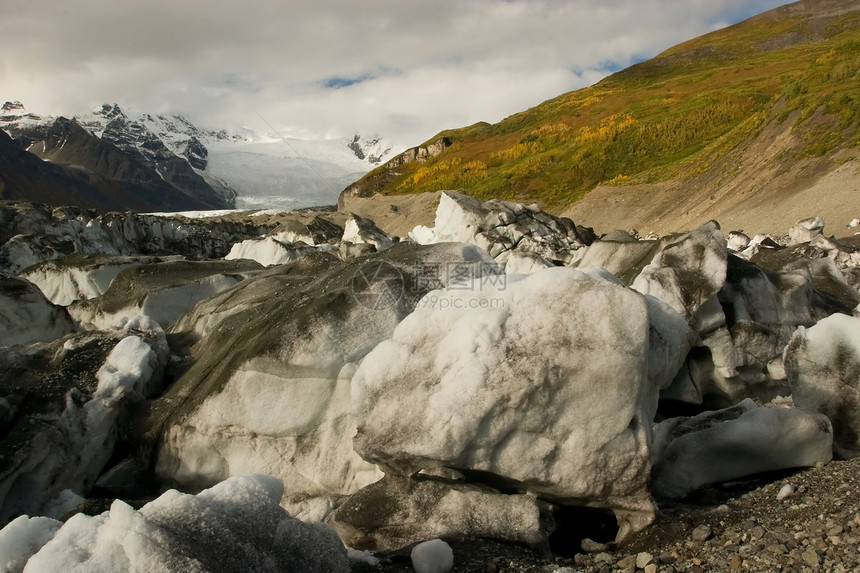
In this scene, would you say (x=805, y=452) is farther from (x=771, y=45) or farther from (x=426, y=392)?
(x=771, y=45)

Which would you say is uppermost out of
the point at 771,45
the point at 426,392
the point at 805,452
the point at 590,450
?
the point at 771,45

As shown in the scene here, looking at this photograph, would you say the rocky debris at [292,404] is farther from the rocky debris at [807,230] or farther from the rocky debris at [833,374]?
the rocky debris at [807,230]

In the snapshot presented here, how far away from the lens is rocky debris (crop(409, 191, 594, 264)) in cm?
2180

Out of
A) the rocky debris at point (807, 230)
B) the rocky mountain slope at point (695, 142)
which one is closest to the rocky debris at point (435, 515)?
the rocky debris at point (807, 230)

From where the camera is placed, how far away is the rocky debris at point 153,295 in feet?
39.6

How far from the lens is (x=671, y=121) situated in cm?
5672

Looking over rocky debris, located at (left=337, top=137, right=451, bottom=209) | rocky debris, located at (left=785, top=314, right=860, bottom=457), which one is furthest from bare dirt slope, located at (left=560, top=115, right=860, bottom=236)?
rocky debris, located at (left=337, top=137, right=451, bottom=209)

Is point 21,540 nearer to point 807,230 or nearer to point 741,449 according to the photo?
point 741,449

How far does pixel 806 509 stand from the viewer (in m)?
5.02

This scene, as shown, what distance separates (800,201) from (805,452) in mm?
25183


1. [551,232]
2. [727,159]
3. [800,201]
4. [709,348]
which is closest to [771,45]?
[727,159]

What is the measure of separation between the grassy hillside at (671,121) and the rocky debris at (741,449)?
28.5 meters

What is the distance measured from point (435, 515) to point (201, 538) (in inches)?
86.4

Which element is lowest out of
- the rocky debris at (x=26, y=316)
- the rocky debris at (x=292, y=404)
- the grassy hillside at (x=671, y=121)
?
the rocky debris at (x=292, y=404)
